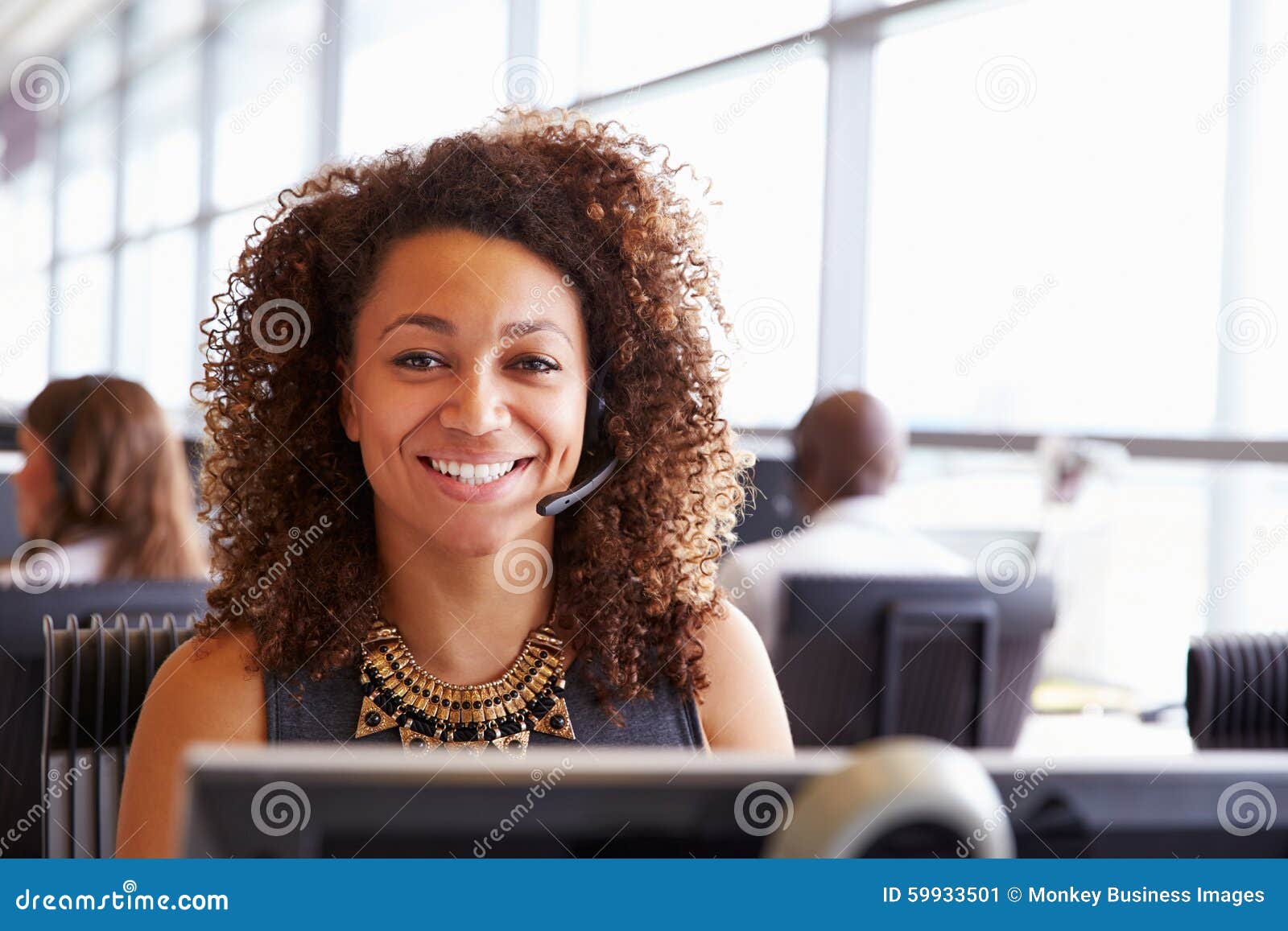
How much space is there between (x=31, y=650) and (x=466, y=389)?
74 cm

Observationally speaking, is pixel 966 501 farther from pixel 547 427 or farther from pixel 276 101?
pixel 276 101

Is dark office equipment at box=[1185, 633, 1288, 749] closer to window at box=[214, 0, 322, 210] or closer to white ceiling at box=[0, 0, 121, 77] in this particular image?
window at box=[214, 0, 322, 210]

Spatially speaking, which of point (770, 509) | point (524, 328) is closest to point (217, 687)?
point (524, 328)

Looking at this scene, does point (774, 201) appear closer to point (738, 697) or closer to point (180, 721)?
point (738, 697)

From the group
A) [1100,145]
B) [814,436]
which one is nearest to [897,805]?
[814,436]

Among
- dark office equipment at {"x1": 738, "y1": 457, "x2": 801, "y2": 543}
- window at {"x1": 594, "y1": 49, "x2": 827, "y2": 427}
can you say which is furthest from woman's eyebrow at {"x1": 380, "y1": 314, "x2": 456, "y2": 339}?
window at {"x1": 594, "y1": 49, "x2": 827, "y2": 427}

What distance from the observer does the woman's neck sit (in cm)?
121

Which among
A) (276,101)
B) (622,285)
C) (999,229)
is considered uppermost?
(276,101)

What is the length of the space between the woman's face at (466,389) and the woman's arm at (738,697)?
23 cm

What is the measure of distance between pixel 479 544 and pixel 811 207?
11.5 ft

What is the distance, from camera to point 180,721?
1130mm

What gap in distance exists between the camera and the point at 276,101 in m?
7.47

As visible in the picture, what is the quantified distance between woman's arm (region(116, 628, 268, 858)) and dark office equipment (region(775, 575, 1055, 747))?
38.8 inches

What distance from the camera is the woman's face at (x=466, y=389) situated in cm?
117
